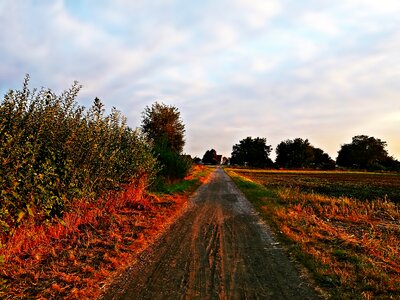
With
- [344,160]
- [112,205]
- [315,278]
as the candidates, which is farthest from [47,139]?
[344,160]

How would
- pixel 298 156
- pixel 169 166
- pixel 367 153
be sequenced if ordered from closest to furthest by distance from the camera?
pixel 169 166
pixel 367 153
pixel 298 156

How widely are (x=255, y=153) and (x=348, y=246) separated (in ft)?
435

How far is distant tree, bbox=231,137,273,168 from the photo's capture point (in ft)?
447

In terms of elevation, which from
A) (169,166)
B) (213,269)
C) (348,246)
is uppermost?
(169,166)

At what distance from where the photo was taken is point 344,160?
128 meters

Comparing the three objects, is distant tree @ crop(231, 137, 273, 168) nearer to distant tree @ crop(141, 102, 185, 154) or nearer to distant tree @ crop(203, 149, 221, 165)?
distant tree @ crop(203, 149, 221, 165)

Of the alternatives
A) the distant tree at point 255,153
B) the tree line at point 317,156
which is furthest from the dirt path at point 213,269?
the distant tree at point 255,153

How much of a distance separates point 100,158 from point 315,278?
732cm

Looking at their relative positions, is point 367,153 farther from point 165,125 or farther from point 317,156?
point 165,125

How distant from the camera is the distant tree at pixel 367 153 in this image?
111 m

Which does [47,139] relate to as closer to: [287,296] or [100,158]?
[100,158]

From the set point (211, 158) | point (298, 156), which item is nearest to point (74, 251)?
point (298, 156)

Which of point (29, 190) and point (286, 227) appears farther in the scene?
point (286, 227)

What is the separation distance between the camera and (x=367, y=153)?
371 feet
